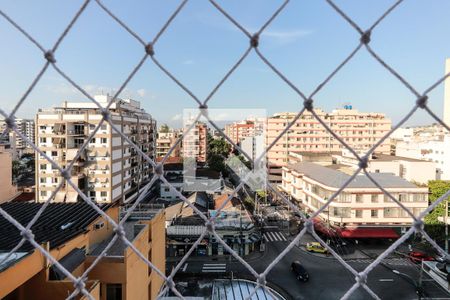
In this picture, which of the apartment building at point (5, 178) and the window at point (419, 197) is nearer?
the window at point (419, 197)

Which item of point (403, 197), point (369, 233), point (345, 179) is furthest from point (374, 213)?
point (345, 179)

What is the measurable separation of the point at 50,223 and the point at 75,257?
0.58 m

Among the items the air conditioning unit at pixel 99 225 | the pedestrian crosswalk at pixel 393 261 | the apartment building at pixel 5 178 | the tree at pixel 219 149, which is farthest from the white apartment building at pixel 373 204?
the tree at pixel 219 149

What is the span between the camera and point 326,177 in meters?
8.38

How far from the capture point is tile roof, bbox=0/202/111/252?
216 centimetres

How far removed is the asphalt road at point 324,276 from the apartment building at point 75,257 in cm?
260

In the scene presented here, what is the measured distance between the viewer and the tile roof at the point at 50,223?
216 cm

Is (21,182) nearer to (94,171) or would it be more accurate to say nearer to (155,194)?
(155,194)

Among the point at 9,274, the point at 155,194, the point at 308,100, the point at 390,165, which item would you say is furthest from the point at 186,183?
the point at 308,100

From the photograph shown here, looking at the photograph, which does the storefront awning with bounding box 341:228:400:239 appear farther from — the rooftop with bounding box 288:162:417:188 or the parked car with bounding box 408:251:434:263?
the rooftop with bounding box 288:162:417:188

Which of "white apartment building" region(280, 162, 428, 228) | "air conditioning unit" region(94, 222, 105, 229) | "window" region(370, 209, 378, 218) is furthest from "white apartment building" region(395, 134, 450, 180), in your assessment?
"air conditioning unit" region(94, 222, 105, 229)

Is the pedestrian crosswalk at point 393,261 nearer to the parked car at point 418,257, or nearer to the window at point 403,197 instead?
the parked car at point 418,257

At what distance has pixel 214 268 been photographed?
616 cm

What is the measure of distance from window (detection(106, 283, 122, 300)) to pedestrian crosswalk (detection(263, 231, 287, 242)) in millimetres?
5925
